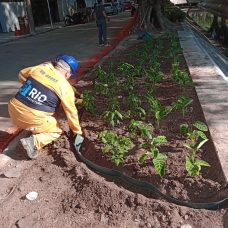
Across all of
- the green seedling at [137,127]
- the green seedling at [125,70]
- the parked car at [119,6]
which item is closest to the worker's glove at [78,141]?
the green seedling at [137,127]

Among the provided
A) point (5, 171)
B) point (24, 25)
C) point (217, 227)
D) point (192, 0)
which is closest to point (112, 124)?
point (5, 171)

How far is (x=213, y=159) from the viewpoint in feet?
12.4

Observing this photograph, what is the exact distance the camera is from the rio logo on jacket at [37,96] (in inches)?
177

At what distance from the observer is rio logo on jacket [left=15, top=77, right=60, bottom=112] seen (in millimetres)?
4492

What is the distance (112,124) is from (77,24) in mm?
26180

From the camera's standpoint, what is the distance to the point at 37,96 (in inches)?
177

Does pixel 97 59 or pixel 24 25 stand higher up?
pixel 97 59

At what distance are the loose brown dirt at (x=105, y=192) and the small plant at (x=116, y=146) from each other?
0.32 ft

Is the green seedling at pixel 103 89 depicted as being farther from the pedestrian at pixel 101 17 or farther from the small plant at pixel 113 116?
the pedestrian at pixel 101 17

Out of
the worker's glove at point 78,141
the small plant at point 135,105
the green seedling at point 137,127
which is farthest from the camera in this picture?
the small plant at point 135,105

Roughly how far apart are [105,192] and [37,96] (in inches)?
61.5

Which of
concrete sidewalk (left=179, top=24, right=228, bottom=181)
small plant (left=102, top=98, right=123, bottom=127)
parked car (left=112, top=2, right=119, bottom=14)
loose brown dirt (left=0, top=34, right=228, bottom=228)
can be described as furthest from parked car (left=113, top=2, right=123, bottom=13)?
loose brown dirt (left=0, top=34, right=228, bottom=228)

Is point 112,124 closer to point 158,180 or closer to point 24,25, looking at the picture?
point 158,180

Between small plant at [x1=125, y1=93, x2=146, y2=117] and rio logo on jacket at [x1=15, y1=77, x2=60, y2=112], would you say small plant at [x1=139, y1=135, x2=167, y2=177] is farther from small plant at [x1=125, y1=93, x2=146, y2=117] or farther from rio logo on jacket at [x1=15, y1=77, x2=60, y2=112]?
rio logo on jacket at [x1=15, y1=77, x2=60, y2=112]
